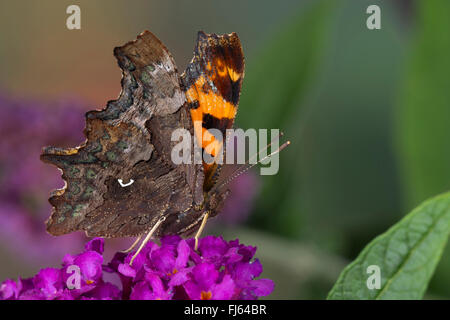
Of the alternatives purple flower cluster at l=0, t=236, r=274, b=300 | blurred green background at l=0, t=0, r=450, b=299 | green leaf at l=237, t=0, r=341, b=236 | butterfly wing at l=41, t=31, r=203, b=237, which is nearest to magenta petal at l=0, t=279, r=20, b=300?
purple flower cluster at l=0, t=236, r=274, b=300

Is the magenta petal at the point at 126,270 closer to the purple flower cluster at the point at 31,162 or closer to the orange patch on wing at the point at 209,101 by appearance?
the orange patch on wing at the point at 209,101

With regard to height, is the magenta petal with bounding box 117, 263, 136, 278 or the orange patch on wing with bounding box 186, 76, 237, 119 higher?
the orange patch on wing with bounding box 186, 76, 237, 119

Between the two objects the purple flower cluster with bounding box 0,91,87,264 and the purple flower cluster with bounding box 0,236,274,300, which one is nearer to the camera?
the purple flower cluster with bounding box 0,236,274,300

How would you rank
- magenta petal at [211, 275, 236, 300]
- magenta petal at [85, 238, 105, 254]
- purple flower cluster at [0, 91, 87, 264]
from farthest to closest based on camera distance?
purple flower cluster at [0, 91, 87, 264] < magenta petal at [85, 238, 105, 254] < magenta petal at [211, 275, 236, 300]

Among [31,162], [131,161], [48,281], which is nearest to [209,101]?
[131,161]

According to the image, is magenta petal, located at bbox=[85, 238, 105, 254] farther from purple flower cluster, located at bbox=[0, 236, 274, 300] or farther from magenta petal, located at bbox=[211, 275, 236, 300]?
magenta petal, located at bbox=[211, 275, 236, 300]

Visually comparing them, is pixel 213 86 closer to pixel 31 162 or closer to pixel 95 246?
pixel 95 246

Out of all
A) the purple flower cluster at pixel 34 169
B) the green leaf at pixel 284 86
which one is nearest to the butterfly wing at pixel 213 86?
the purple flower cluster at pixel 34 169
